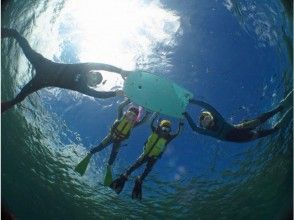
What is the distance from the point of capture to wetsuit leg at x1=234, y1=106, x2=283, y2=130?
8.55 meters

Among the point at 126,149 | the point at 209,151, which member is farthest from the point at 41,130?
the point at 209,151

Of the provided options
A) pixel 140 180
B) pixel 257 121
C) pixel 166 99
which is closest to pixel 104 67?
pixel 166 99

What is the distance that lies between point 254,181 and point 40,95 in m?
8.34

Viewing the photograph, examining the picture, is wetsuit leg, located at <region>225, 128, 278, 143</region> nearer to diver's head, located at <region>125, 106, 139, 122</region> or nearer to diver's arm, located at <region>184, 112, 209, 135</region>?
diver's arm, located at <region>184, 112, 209, 135</region>

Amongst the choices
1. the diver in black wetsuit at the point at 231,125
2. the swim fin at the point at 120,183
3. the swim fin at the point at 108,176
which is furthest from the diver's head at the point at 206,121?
the swim fin at the point at 108,176

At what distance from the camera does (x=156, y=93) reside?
725cm

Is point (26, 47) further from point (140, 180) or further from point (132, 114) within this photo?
point (140, 180)

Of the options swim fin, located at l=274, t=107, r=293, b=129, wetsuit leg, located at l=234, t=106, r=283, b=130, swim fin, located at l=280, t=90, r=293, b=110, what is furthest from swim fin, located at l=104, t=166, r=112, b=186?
swim fin, located at l=280, t=90, r=293, b=110

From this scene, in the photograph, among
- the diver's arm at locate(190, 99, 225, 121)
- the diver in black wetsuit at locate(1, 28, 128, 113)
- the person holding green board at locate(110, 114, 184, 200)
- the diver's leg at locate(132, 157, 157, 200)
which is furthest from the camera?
the diver's leg at locate(132, 157, 157, 200)

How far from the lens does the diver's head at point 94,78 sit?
766cm

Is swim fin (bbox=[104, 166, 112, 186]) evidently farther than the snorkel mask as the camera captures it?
Yes

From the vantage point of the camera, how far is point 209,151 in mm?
10930

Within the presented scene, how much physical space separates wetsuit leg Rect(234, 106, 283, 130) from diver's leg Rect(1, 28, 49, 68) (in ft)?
15.9

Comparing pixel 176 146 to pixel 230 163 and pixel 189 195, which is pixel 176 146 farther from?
pixel 189 195
